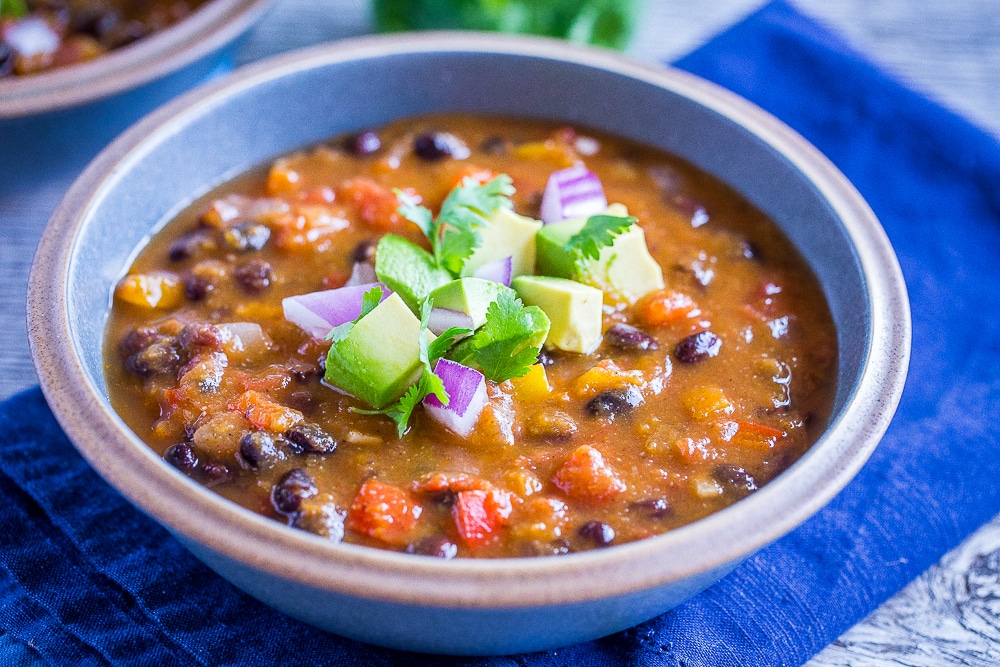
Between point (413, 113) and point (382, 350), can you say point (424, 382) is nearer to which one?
point (382, 350)

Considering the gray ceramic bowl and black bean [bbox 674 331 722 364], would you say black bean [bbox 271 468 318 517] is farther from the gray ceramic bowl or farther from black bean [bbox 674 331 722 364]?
black bean [bbox 674 331 722 364]

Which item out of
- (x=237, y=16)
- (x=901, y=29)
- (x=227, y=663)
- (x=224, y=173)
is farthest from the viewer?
(x=901, y=29)

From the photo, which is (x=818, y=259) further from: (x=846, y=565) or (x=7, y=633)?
(x=7, y=633)

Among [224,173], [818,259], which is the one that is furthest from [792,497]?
[224,173]

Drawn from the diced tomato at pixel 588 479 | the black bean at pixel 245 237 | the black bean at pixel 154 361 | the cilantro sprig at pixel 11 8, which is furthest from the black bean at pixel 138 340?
the cilantro sprig at pixel 11 8

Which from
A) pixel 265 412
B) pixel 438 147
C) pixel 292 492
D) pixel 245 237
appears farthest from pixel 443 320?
pixel 438 147

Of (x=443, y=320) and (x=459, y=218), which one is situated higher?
(x=459, y=218)

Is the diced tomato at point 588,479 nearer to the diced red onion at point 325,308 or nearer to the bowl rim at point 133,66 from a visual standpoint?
the diced red onion at point 325,308
